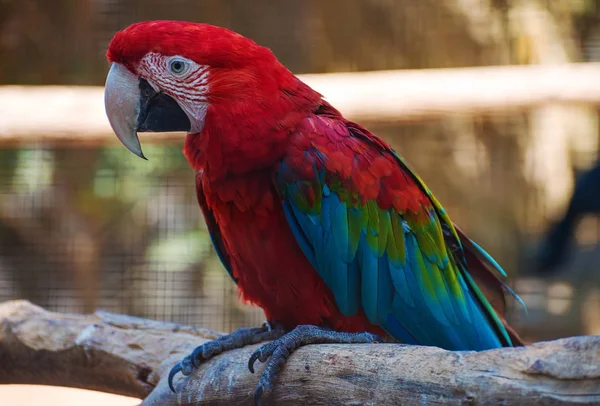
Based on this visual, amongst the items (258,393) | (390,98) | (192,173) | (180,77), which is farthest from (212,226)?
(192,173)

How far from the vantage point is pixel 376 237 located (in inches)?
51.2

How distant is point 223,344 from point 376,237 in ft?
1.26

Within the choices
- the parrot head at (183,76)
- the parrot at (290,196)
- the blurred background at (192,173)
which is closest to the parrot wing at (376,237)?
the parrot at (290,196)

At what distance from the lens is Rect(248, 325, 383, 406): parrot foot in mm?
1091

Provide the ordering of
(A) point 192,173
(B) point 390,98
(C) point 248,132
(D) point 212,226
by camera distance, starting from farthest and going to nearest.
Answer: (A) point 192,173 → (B) point 390,98 → (D) point 212,226 → (C) point 248,132

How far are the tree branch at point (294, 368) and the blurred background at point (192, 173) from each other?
5.46 feet

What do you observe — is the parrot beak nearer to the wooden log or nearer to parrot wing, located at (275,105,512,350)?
parrot wing, located at (275,105,512,350)

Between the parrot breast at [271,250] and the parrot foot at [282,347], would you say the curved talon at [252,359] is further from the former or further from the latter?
the parrot breast at [271,250]

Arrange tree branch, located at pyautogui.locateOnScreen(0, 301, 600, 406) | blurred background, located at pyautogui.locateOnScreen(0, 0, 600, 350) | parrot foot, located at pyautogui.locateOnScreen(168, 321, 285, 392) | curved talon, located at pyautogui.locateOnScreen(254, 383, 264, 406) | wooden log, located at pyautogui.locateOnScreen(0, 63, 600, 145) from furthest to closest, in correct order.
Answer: blurred background, located at pyautogui.locateOnScreen(0, 0, 600, 350) < wooden log, located at pyautogui.locateOnScreen(0, 63, 600, 145) < parrot foot, located at pyautogui.locateOnScreen(168, 321, 285, 392) < curved talon, located at pyautogui.locateOnScreen(254, 383, 264, 406) < tree branch, located at pyautogui.locateOnScreen(0, 301, 600, 406)

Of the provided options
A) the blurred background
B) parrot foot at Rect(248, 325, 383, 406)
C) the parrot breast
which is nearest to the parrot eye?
the parrot breast

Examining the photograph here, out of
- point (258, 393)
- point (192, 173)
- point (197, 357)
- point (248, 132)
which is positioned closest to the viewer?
point (258, 393)

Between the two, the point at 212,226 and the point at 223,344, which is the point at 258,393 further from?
the point at 212,226

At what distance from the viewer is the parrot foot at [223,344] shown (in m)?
1.31

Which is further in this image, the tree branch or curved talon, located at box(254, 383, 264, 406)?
curved talon, located at box(254, 383, 264, 406)
